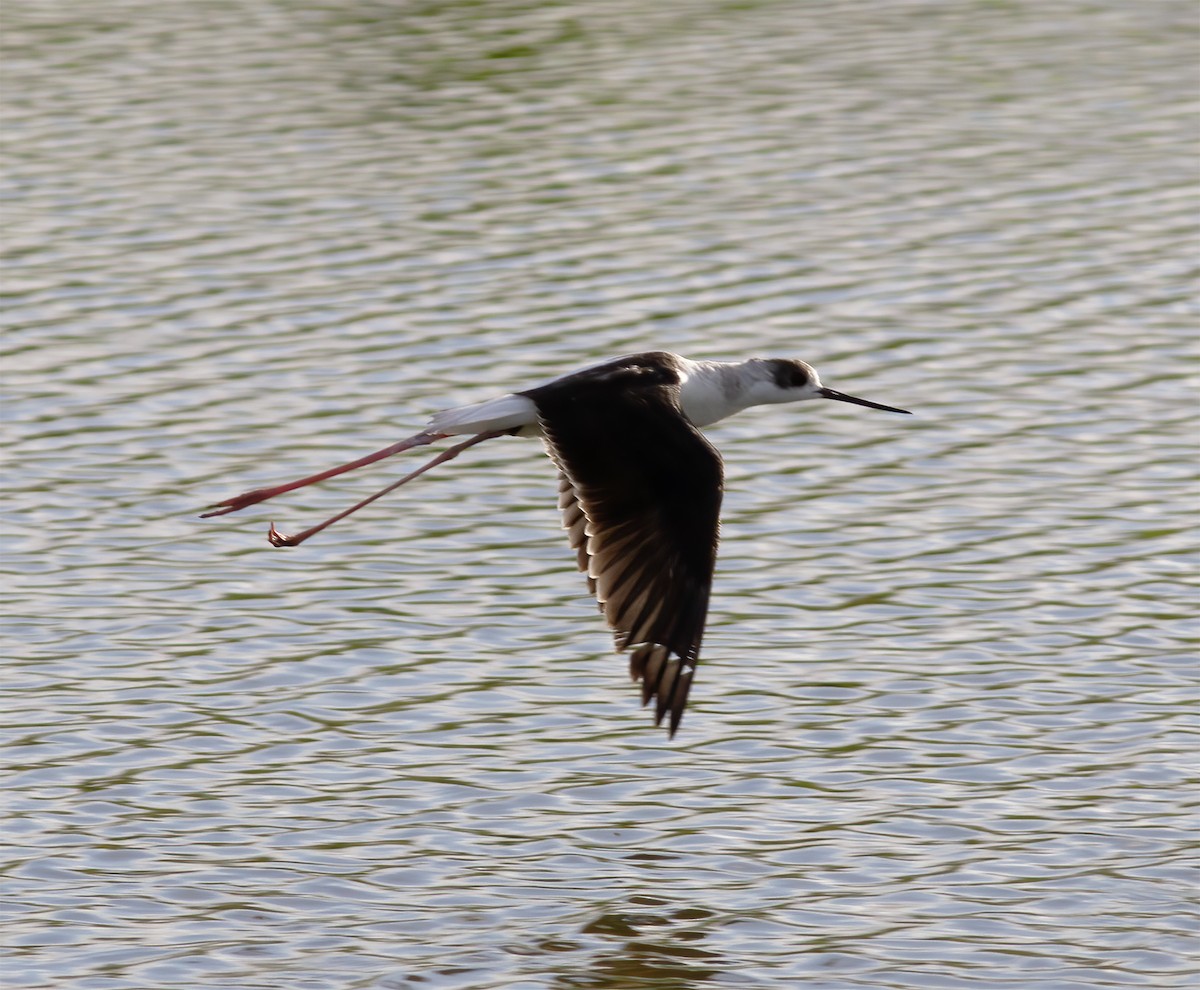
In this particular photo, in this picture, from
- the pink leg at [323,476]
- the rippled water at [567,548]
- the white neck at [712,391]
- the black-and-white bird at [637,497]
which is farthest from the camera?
the white neck at [712,391]

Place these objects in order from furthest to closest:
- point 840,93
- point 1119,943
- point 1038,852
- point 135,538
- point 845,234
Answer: point 840,93 < point 845,234 < point 135,538 < point 1038,852 < point 1119,943

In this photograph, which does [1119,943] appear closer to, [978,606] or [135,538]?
[978,606]

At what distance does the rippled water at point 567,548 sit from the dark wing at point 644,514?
0.69 m

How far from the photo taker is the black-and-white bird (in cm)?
668

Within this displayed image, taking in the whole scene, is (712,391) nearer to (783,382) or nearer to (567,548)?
(783,382)

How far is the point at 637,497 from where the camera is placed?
22.6 ft

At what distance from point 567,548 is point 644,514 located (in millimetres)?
2675

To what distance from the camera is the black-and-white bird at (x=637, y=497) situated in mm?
6684

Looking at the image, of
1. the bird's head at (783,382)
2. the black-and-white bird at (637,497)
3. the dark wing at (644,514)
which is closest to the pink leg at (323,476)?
the black-and-white bird at (637,497)

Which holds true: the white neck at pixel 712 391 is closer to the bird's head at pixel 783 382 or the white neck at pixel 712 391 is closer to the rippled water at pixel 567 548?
the bird's head at pixel 783 382

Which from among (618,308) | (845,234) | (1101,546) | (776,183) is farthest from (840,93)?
(1101,546)

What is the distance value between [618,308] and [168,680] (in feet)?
16.1

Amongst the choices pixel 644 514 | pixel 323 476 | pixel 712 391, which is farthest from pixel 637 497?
pixel 323 476

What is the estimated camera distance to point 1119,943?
6293 millimetres
